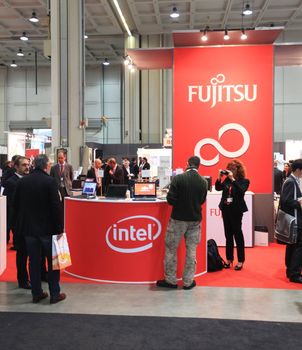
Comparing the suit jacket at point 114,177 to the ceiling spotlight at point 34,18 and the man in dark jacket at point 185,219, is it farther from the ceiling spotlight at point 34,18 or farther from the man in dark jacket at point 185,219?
the ceiling spotlight at point 34,18

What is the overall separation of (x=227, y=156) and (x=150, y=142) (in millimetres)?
11286

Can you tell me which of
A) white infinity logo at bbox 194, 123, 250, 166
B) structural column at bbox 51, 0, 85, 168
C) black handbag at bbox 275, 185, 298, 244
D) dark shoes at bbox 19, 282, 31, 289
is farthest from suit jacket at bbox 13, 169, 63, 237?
structural column at bbox 51, 0, 85, 168

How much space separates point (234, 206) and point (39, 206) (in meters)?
2.46

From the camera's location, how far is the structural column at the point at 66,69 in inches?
382

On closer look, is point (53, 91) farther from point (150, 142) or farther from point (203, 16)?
point (150, 142)

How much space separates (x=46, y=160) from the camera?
3912 mm

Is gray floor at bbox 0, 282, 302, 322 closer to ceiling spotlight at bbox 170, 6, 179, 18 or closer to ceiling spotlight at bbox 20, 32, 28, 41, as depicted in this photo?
ceiling spotlight at bbox 170, 6, 179, 18

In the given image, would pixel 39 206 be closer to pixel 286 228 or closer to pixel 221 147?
pixel 286 228

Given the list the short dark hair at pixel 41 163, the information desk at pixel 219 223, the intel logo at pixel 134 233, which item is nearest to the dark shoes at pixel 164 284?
the intel logo at pixel 134 233

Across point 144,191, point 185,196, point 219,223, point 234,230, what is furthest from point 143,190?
point 219,223

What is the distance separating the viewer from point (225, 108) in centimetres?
732

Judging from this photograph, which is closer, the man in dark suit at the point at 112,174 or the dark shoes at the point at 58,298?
the dark shoes at the point at 58,298

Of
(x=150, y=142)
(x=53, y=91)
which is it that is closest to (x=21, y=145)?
(x=53, y=91)

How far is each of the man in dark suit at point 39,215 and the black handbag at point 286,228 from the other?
2420 millimetres
